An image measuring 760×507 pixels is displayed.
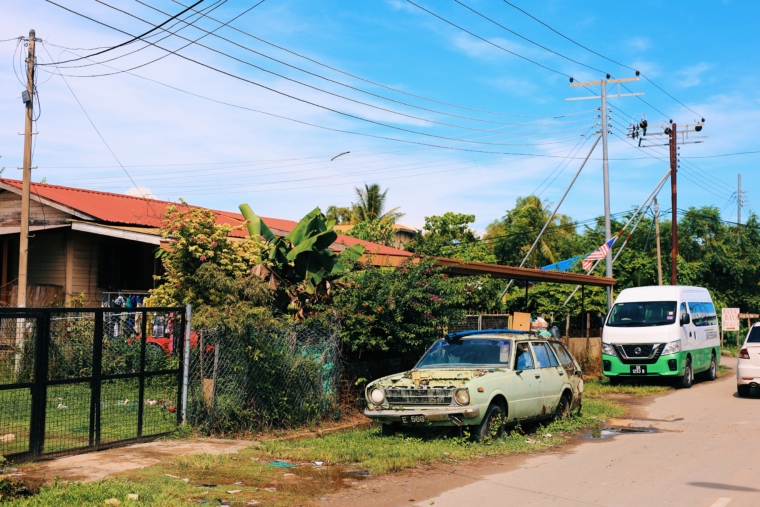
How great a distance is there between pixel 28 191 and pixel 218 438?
36.7 ft

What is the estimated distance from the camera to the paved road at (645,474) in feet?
24.7

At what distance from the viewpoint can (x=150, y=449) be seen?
9594mm

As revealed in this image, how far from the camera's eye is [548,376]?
12148mm

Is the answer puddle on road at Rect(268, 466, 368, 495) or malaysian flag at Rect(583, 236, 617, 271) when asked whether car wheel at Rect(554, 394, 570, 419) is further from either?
malaysian flag at Rect(583, 236, 617, 271)

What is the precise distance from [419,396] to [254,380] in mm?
2529

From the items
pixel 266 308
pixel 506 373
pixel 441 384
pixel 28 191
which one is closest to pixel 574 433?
pixel 506 373

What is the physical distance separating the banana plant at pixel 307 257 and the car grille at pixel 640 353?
8.81 meters

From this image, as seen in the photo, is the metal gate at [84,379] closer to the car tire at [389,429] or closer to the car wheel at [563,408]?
the car tire at [389,429]

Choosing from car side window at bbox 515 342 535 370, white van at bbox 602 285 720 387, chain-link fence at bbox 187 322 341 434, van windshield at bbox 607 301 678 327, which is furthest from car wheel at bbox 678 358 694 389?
chain-link fence at bbox 187 322 341 434

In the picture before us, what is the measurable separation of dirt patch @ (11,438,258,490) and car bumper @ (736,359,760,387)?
11.7 m

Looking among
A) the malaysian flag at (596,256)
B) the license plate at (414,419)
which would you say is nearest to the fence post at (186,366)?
the license plate at (414,419)

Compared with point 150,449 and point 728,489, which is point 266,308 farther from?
point 728,489

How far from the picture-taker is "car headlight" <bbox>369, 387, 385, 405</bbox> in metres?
10.6

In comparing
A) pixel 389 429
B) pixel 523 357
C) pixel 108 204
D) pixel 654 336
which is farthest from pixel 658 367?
pixel 108 204
